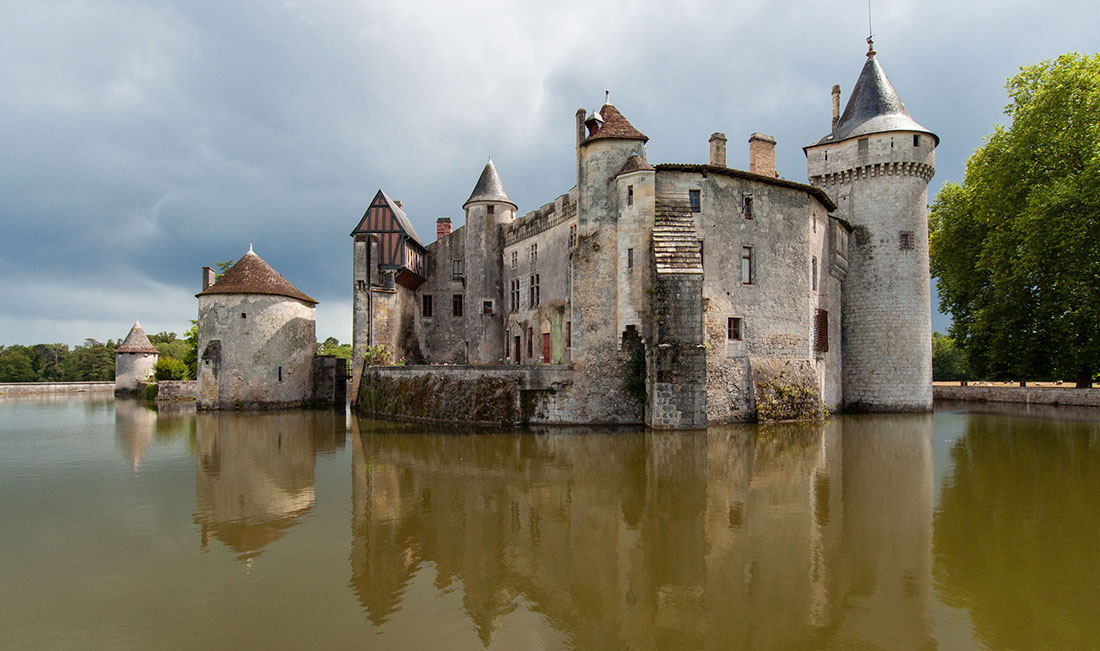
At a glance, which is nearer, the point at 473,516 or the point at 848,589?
the point at 848,589

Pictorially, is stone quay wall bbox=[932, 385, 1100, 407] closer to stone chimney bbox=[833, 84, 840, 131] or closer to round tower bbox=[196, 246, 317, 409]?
stone chimney bbox=[833, 84, 840, 131]

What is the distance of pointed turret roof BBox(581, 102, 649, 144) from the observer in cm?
1850

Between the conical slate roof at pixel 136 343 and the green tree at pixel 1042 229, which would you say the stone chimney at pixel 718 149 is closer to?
the green tree at pixel 1042 229

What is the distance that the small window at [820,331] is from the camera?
20808 millimetres

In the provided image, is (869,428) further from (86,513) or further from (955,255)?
(86,513)

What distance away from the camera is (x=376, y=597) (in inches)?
222

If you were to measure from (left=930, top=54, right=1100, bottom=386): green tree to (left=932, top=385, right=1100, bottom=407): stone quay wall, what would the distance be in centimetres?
83

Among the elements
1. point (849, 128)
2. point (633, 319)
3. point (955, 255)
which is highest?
point (849, 128)

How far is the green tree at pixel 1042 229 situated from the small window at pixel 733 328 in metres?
11.3

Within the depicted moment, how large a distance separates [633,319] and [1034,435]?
10.7 metres

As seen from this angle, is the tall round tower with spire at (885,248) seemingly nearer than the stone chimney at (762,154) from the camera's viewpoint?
No

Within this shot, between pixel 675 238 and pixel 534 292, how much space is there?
8.76 m

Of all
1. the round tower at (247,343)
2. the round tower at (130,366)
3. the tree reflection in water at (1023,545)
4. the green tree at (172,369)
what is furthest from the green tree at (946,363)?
the round tower at (130,366)

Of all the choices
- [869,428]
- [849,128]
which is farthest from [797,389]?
[849,128]
